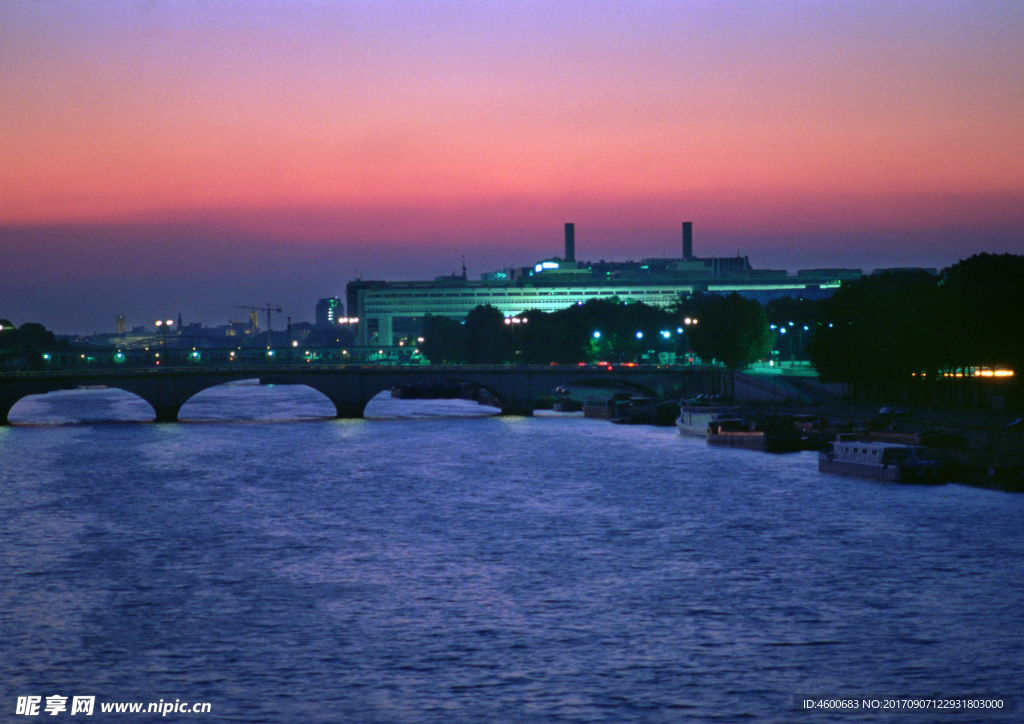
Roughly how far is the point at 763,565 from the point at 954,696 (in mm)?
11828

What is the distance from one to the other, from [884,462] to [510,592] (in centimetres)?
2479

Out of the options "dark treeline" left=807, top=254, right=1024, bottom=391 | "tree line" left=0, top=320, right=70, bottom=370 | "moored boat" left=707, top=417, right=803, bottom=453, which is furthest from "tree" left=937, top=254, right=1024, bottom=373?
"tree line" left=0, top=320, right=70, bottom=370

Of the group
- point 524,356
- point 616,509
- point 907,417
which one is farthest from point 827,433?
point 524,356

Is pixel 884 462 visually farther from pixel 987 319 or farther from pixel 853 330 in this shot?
pixel 853 330

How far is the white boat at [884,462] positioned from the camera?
5162cm

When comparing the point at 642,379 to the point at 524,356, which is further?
the point at 524,356

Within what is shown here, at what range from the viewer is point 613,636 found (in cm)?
2838

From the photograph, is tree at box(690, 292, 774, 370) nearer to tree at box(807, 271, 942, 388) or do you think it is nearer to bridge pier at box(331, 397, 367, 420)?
tree at box(807, 271, 942, 388)

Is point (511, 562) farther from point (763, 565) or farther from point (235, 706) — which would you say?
point (235, 706)

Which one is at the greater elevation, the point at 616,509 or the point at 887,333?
the point at 887,333

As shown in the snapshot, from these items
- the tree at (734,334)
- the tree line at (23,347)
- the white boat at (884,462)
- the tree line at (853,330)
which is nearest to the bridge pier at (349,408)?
the tree line at (853,330)

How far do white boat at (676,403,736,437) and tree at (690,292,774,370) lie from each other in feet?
110

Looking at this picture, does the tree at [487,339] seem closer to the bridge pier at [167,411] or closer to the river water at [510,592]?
the bridge pier at [167,411]

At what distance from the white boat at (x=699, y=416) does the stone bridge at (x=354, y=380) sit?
1765 centimetres
